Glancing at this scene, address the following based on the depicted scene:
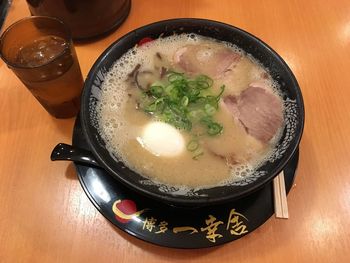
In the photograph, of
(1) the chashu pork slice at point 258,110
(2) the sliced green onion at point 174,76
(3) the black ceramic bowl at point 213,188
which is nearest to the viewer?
(3) the black ceramic bowl at point 213,188

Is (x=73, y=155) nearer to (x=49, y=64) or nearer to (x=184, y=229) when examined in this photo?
(x=49, y=64)

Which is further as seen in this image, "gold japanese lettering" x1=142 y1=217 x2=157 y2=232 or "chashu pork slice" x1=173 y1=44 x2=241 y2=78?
"chashu pork slice" x1=173 y1=44 x2=241 y2=78

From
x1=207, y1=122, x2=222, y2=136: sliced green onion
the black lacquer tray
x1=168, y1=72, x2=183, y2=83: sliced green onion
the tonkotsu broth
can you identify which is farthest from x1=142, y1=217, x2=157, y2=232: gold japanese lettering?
x1=168, y1=72, x2=183, y2=83: sliced green onion

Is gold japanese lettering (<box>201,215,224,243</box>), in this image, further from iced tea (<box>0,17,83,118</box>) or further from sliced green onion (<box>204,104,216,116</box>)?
iced tea (<box>0,17,83,118</box>)

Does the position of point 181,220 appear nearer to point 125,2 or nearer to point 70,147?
point 70,147

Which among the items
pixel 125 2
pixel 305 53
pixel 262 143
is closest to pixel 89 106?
pixel 262 143

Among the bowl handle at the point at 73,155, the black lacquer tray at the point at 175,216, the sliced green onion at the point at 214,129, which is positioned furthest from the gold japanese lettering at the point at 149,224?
the sliced green onion at the point at 214,129

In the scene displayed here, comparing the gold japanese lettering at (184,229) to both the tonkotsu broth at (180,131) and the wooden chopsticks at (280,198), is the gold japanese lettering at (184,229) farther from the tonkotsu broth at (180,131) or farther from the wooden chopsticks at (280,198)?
the wooden chopsticks at (280,198)
